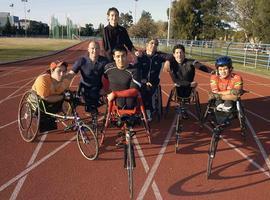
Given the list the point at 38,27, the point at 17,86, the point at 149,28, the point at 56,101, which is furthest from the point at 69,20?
the point at 56,101

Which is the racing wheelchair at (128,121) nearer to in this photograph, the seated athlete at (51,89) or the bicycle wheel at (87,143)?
the bicycle wheel at (87,143)

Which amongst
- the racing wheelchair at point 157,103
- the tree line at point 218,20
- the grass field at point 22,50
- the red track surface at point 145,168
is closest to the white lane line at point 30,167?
the red track surface at point 145,168

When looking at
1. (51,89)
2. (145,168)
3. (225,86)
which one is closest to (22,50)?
(51,89)

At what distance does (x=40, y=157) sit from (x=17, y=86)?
8.07 meters

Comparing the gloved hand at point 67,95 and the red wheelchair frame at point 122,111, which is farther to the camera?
the gloved hand at point 67,95

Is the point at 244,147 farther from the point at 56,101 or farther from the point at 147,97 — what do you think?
the point at 56,101

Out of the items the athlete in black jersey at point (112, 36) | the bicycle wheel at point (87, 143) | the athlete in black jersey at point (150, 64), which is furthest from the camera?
the athlete in black jersey at point (150, 64)

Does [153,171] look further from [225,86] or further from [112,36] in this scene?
[112,36]

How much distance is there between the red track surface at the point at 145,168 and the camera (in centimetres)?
468

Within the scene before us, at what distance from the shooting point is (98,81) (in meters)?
7.14

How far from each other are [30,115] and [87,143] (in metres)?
1.46

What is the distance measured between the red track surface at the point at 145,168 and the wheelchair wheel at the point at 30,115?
7.2 inches

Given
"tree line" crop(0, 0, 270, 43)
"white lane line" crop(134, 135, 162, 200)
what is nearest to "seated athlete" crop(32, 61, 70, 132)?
"white lane line" crop(134, 135, 162, 200)

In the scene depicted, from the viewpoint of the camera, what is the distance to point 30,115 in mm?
6582
